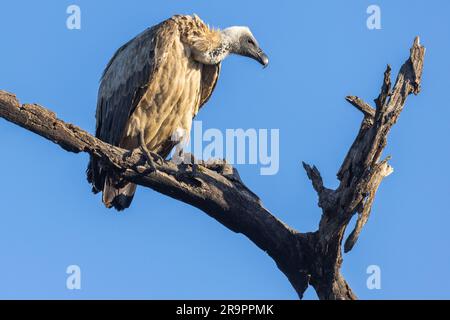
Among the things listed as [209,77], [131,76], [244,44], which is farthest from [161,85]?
[244,44]

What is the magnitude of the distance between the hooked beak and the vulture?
0.01 m

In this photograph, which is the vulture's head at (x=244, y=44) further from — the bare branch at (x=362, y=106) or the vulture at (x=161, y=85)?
the bare branch at (x=362, y=106)

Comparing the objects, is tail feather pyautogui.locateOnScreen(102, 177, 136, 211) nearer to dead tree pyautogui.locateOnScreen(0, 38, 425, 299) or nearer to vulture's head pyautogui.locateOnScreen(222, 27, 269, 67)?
dead tree pyautogui.locateOnScreen(0, 38, 425, 299)

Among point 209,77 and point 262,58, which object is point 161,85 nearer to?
point 209,77

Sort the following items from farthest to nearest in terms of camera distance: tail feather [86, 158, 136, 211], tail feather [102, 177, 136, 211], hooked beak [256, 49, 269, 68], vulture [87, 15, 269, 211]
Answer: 1. hooked beak [256, 49, 269, 68]
2. vulture [87, 15, 269, 211]
3. tail feather [102, 177, 136, 211]
4. tail feather [86, 158, 136, 211]

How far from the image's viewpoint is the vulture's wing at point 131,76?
39.7ft

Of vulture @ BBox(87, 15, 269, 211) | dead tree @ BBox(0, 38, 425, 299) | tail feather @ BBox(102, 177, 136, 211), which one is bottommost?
dead tree @ BBox(0, 38, 425, 299)

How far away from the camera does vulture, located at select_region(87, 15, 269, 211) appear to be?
12.1 metres

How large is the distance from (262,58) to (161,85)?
140 centimetres

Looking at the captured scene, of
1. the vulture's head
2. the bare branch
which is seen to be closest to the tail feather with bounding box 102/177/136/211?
the vulture's head

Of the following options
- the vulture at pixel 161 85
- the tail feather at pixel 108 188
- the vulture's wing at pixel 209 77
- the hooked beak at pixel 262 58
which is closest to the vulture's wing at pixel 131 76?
the vulture at pixel 161 85

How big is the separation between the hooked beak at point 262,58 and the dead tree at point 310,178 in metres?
2.14
